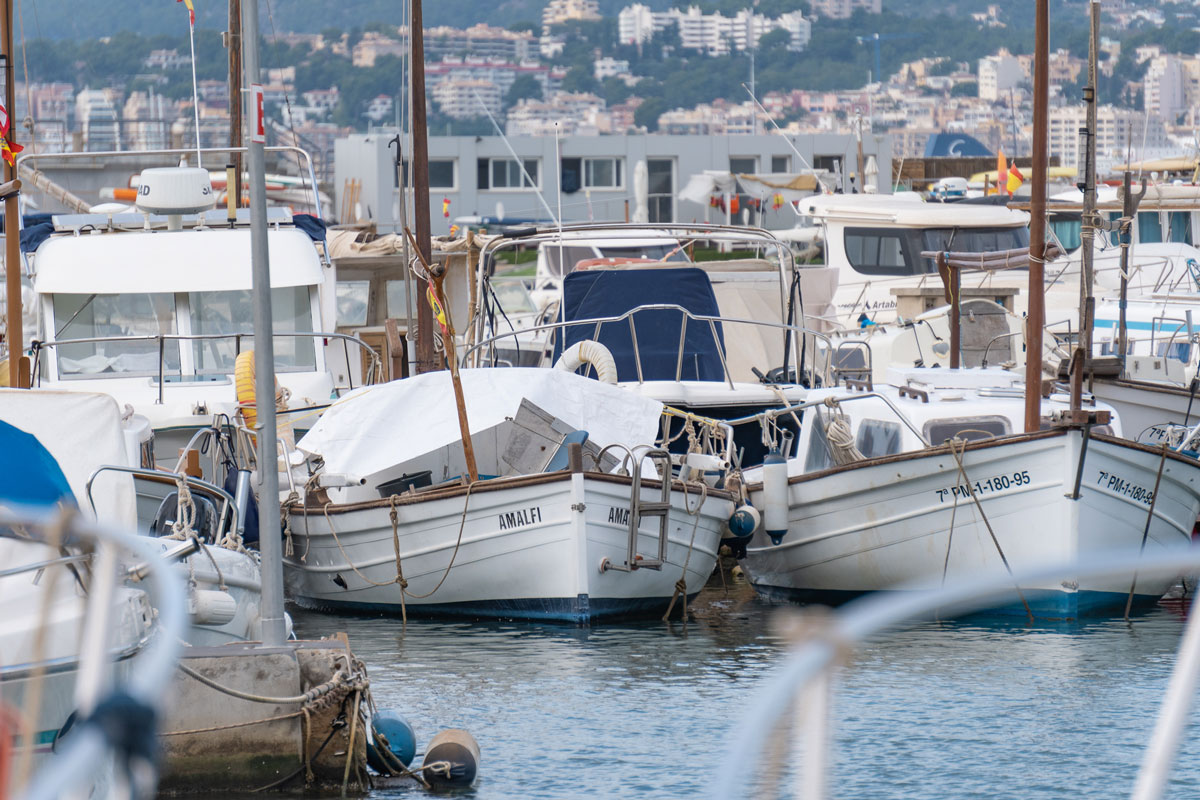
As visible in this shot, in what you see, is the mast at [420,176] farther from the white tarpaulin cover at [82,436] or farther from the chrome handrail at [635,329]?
the white tarpaulin cover at [82,436]

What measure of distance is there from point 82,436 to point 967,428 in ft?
27.4

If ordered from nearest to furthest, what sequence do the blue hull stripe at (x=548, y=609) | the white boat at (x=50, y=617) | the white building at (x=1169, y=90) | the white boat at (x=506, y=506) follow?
the white boat at (x=50, y=617) → the white boat at (x=506, y=506) → the blue hull stripe at (x=548, y=609) → the white building at (x=1169, y=90)

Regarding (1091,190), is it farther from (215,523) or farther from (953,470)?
(215,523)

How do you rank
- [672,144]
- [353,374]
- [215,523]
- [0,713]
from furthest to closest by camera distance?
[672,144], [353,374], [215,523], [0,713]

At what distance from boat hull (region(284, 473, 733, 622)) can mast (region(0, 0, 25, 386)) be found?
2.96m

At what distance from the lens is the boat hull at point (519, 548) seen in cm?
1345

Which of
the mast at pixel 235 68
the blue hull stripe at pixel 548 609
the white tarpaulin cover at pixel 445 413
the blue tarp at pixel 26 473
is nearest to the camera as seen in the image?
the blue tarp at pixel 26 473

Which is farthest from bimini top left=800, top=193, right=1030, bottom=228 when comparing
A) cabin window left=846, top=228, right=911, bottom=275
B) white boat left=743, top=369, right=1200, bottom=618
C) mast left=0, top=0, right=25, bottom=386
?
mast left=0, top=0, right=25, bottom=386

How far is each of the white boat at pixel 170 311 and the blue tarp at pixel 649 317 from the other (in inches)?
103

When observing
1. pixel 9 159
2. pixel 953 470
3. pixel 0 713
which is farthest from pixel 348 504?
pixel 0 713

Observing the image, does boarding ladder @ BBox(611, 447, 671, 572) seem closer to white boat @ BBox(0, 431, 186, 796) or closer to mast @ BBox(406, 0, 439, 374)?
mast @ BBox(406, 0, 439, 374)

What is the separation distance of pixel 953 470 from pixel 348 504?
16.4 feet

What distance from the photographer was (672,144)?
63500 millimetres

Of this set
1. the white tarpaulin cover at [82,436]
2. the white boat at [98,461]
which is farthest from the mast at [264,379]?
the white tarpaulin cover at [82,436]
